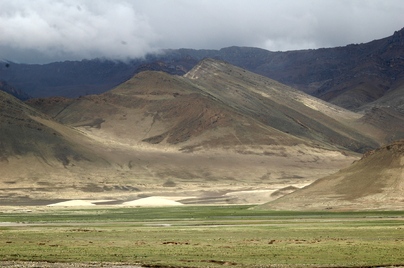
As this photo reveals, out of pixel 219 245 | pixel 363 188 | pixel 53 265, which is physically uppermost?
pixel 363 188

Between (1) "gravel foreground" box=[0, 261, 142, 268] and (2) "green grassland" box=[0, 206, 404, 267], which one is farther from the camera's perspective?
(2) "green grassland" box=[0, 206, 404, 267]

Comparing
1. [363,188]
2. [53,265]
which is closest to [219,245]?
[53,265]

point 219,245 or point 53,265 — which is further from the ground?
point 53,265

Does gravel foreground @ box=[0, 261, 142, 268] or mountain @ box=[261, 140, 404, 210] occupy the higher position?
mountain @ box=[261, 140, 404, 210]

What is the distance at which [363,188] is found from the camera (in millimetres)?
125188

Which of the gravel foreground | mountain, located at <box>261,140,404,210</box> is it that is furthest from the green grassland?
mountain, located at <box>261,140,404,210</box>

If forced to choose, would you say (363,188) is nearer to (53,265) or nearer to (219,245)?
(219,245)

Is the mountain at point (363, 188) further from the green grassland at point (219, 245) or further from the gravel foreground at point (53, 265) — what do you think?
the gravel foreground at point (53, 265)

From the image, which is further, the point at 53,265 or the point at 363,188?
the point at 363,188

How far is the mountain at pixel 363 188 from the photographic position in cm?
12001

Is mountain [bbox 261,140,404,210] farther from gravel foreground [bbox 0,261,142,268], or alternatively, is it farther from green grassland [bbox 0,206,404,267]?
gravel foreground [bbox 0,261,142,268]

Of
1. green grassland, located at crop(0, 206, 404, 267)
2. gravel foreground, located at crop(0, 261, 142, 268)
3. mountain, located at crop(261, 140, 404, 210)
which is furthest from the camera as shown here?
mountain, located at crop(261, 140, 404, 210)

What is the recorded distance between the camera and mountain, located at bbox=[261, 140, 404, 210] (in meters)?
120

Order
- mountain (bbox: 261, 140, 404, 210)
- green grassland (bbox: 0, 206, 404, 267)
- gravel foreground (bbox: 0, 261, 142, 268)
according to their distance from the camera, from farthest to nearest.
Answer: mountain (bbox: 261, 140, 404, 210)
green grassland (bbox: 0, 206, 404, 267)
gravel foreground (bbox: 0, 261, 142, 268)
